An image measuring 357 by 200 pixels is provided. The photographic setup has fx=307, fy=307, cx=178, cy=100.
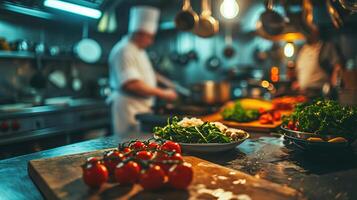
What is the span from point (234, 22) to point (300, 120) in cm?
449

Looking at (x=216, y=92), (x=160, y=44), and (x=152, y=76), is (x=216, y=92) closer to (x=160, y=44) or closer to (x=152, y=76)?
(x=152, y=76)

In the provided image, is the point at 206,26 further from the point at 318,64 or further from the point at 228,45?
the point at 228,45

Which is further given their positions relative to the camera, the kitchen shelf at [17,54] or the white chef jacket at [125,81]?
the kitchen shelf at [17,54]

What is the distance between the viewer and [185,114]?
Answer: 2.63 m

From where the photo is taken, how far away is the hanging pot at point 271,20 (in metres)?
2.76

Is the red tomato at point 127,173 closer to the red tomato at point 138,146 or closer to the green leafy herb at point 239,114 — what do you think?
the red tomato at point 138,146

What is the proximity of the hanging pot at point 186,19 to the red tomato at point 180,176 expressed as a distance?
1933mm

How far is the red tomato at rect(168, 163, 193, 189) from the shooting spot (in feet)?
3.23

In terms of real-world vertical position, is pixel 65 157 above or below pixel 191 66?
below

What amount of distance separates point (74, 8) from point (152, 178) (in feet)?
4.56

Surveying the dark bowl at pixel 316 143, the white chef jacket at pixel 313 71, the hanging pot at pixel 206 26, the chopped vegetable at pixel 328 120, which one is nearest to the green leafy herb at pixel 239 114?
the chopped vegetable at pixel 328 120

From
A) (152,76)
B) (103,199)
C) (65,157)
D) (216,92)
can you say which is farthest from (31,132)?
(103,199)

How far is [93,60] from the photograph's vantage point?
4.68m

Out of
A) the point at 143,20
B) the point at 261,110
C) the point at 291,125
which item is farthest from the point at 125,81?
the point at 291,125
